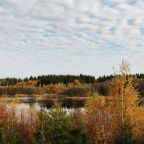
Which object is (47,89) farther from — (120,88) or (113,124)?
(113,124)

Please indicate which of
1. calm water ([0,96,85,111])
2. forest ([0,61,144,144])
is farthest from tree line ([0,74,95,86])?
forest ([0,61,144,144])

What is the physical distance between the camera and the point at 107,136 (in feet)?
66.8

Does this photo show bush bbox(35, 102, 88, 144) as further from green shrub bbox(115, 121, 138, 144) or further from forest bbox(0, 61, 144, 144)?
A: green shrub bbox(115, 121, 138, 144)

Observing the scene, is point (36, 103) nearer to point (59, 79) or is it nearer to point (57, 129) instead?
point (57, 129)

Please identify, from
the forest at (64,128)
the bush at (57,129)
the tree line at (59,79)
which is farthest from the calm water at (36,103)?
the tree line at (59,79)

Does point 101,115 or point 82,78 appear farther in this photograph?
point 82,78

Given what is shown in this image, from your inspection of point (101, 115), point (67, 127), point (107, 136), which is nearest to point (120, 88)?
point (101, 115)

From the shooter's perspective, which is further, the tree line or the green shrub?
the tree line

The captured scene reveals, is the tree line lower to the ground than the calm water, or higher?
higher

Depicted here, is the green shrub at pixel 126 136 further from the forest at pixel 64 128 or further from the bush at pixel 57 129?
the bush at pixel 57 129

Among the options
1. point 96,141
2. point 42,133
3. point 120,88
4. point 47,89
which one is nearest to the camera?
point 42,133

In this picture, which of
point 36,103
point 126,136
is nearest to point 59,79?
point 36,103

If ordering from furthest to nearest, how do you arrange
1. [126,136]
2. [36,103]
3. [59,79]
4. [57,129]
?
1. [59,79]
2. [36,103]
3. [126,136]
4. [57,129]

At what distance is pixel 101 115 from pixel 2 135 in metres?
6.35
